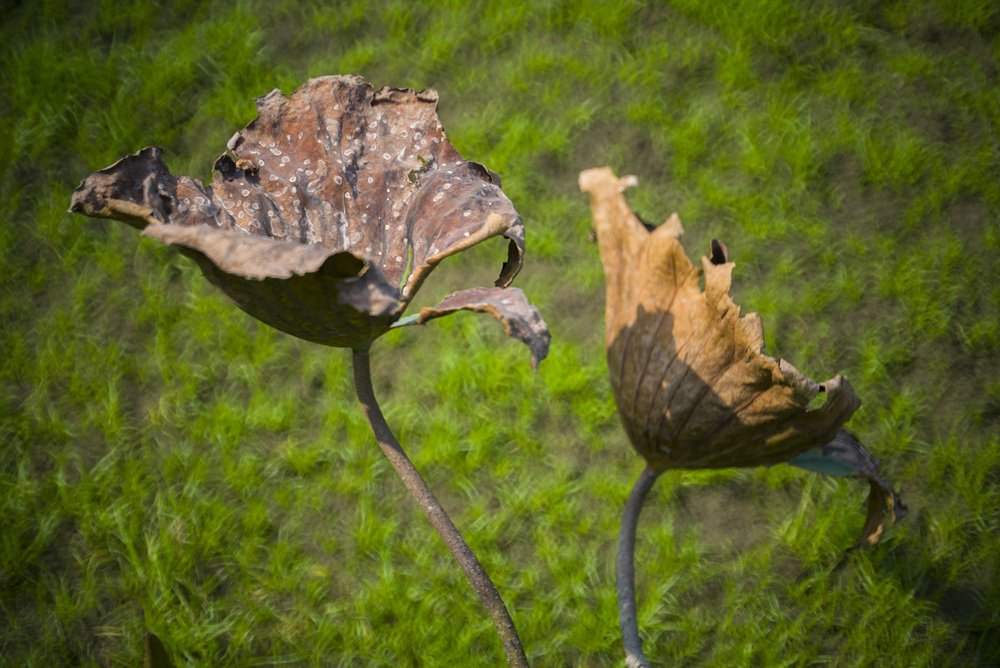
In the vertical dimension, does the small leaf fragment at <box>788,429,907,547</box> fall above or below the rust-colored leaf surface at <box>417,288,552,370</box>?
below

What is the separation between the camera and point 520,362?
221 centimetres

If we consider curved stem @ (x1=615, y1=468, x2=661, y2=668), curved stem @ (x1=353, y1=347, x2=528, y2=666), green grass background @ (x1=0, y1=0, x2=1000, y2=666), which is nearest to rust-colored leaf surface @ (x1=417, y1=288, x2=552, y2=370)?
Result: curved stem @ (x1=353, y1=347, x2=528, y2=666)

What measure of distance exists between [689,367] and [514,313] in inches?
13.1

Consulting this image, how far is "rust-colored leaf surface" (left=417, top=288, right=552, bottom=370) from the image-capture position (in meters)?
0.75

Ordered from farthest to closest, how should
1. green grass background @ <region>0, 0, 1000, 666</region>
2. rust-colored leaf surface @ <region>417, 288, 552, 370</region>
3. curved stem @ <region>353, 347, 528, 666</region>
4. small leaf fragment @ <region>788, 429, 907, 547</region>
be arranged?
green grass background @ <region>0, 0, 1000, 666</region>
small leaf fragment @ <region>788, 429, 907, 547</region>
curved stem @ <region>353, 347, 528, 666</region>
rust-colored leaf surface @ <region>417, 288, 552, 370</region>

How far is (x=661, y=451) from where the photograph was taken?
1088 mm

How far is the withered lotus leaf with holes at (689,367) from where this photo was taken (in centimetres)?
99

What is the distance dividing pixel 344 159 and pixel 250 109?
61.7 inches

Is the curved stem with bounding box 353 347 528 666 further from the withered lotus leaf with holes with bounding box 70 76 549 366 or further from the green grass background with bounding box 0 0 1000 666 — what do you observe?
the green grass background with bounding box 0 0 1000 666

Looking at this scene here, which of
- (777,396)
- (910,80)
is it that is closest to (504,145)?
(910,80)

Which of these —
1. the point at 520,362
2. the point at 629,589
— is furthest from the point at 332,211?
the point at 520,362

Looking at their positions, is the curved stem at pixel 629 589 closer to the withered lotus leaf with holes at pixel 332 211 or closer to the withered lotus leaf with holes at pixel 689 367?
Result: the withered lotus leaf with holes at pixel 689 367

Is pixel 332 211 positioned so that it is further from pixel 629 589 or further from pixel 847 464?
pixel 847 464

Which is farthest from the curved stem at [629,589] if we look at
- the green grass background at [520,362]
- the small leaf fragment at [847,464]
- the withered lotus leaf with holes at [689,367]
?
the green grass background at [520,362]
